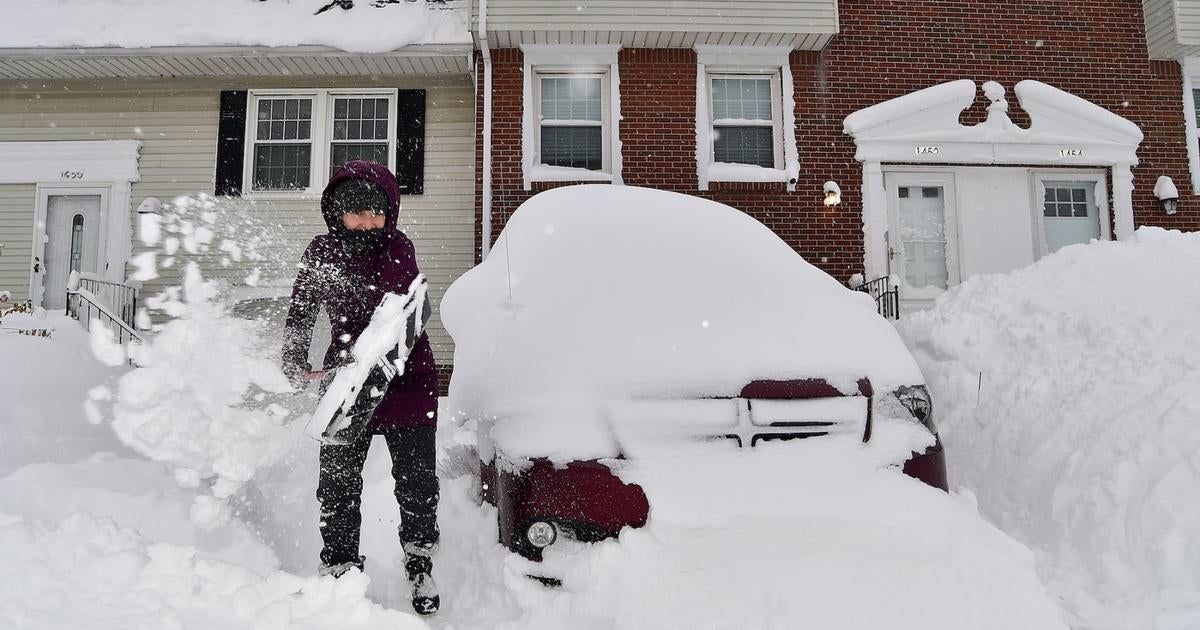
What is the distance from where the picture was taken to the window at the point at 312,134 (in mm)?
9547

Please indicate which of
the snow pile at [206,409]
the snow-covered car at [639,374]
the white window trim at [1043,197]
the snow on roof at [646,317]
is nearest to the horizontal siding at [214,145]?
the snow pile at [206,409]

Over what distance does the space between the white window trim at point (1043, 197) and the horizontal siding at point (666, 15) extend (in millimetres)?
3398

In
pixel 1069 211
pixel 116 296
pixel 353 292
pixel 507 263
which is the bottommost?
pixel 353 292

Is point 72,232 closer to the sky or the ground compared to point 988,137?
closer to the ground

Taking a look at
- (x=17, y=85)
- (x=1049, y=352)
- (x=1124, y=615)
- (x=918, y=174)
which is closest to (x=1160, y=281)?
(x=1049, y=352)

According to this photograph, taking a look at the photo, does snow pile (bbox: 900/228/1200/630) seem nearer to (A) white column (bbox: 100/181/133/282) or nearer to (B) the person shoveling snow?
(B) the person shoveling snow

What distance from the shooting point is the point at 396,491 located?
2.69 metres

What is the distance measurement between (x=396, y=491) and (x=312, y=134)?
8236mm

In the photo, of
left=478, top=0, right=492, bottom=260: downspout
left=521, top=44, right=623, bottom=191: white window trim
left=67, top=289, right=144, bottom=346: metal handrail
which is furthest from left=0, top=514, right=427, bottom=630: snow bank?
left=521, top=44, right=623, bottom=191: white window trim

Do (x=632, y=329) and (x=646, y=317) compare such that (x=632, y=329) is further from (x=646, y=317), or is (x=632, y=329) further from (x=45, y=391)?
(x=45, y=391)

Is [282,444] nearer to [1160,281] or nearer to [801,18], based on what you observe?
[1160,281]

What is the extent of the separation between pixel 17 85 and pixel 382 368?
35.3ft

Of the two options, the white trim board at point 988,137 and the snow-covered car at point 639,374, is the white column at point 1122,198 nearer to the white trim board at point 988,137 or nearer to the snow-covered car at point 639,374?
the white trim board at point 988,137

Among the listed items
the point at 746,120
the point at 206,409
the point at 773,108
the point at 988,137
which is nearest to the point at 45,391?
the point at 206,409
